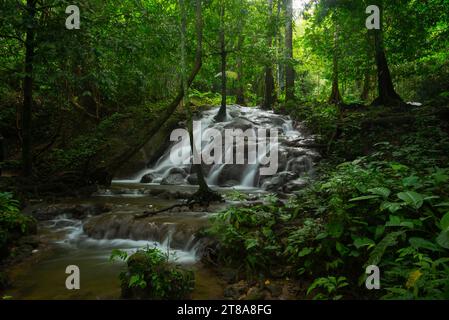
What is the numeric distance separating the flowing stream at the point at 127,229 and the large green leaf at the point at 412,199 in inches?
94.7

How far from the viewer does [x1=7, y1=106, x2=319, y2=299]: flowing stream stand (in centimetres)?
440

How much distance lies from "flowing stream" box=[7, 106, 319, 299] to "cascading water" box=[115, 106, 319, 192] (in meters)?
0.03

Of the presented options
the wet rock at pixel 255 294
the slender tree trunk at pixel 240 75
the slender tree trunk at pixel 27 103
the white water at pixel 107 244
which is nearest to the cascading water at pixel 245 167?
the slender tree trunk at pixel 240 75

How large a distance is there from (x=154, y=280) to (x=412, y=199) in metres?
3.04

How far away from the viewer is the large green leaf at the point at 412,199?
11.9ft

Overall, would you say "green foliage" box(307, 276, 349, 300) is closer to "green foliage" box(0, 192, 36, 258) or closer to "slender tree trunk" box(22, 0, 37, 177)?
"green foliage" box(0, 192, 36, 258)

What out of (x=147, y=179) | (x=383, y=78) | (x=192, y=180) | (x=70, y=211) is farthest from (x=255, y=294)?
(x=383, y=78)

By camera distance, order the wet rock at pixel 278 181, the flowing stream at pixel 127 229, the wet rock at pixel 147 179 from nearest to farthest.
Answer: the flowing stream at pixel 127 229
the wet rock at pixel 278 181
the wet rock at pixel 147 179

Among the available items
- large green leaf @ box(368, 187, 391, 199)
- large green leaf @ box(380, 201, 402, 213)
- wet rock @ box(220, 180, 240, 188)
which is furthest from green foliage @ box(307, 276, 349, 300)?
wet rock @ box(220, 180, 240, 188)

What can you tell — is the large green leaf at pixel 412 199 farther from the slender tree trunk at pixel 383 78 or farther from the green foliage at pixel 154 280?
the slender tree trunk at pixel 383 78

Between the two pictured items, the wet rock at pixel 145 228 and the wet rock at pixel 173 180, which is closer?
the wet rock at pixel 145 228

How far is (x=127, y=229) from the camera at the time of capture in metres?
6.47

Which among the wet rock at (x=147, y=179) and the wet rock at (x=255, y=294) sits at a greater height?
the wet rock at (x=147, y=179)

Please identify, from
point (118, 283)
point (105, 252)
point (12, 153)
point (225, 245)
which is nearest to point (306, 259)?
point (225, 245)
